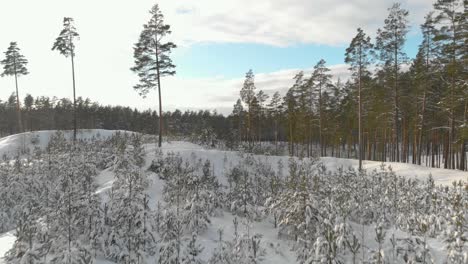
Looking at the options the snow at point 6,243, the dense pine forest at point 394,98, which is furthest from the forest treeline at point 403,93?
the snow at point 6,243

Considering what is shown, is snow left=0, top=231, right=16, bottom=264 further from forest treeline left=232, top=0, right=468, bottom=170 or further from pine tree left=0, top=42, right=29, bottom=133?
pine tree left=0, top=42, right=29, bottom=133

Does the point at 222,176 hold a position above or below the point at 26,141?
below

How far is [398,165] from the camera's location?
25188 millimetres

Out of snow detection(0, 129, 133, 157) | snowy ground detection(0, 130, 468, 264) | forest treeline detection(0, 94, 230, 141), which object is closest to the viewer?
snowy ground detection(0, 130, 468, 264)

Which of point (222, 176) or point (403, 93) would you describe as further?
point (403, 93)

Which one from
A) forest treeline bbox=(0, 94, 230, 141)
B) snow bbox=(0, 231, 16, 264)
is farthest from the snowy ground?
forest treeline bbox=(0, 94, 230, 141)

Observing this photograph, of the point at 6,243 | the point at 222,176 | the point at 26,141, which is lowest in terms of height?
the point at 222,176

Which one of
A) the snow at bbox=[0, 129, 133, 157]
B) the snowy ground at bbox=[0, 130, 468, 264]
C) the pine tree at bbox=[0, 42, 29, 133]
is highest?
the pine tree at bbox=[0, 42, 29, 133]

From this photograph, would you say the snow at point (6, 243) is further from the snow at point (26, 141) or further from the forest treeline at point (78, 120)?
the forest treeline at point (78, 120)

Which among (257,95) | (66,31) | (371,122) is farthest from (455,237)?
(257,95)

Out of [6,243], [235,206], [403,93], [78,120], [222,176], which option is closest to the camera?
[6,243]

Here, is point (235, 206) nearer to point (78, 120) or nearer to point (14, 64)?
point (14, 64)

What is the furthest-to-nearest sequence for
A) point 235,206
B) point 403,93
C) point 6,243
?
point 403,93 < point 235,206 < point 6,243

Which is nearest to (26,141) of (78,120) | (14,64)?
(14,64)
